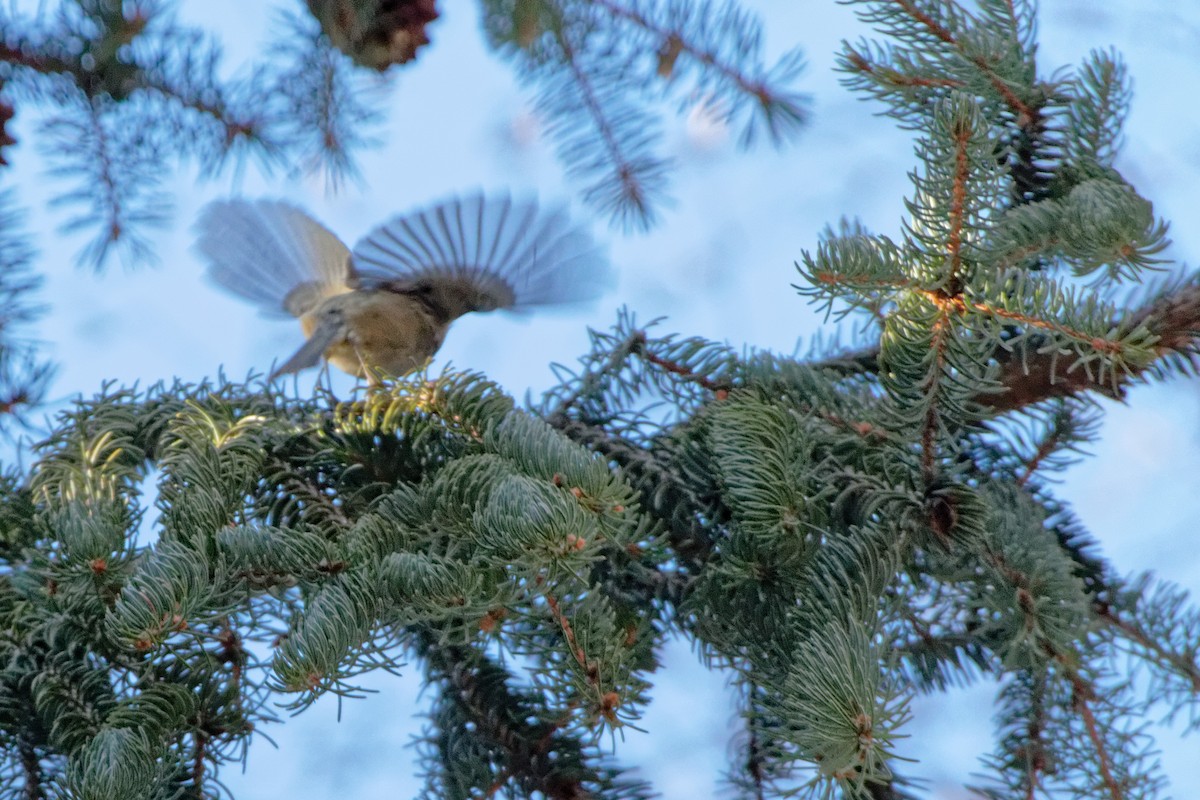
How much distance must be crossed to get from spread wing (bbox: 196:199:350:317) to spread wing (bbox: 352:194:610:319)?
5.4 inches

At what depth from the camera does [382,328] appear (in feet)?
4.21

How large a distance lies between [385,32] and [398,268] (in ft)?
1.00

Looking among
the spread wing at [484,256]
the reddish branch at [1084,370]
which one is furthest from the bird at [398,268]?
the reddish branch at [1084,370]

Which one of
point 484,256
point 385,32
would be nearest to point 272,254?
point 484,256

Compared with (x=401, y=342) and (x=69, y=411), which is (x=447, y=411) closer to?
(x=69, y=411)

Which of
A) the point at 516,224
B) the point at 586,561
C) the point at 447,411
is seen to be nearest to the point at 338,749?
the point at 516,224

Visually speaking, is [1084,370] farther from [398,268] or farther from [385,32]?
[398,268]

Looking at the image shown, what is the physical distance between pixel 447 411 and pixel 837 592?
293 millimetres

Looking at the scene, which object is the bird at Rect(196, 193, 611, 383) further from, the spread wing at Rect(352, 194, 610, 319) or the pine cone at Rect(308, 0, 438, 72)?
the pine cone at Rect(308, 0, 438, 72)

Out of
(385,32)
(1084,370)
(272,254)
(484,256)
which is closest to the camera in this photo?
(1084,370)

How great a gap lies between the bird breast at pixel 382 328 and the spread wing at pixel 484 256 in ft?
0.06

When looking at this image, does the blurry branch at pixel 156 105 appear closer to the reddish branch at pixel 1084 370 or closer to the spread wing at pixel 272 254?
the spread wing at pixel 272 254

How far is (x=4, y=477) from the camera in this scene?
2.83 ft

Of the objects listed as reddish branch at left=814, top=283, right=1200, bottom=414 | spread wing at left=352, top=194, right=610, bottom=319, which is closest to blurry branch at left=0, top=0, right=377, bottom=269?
spread wing at left=352, top=194, right=610, bottom=319
